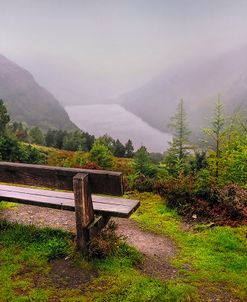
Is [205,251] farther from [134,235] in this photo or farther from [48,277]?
[48,277]

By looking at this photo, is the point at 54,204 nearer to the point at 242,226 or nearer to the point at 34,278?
the point at 34,278

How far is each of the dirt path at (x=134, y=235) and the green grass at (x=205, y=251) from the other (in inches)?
8.4

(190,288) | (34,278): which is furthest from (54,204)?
(190,288)

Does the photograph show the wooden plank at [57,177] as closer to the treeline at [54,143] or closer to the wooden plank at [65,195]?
the wooden plank at [65,195]

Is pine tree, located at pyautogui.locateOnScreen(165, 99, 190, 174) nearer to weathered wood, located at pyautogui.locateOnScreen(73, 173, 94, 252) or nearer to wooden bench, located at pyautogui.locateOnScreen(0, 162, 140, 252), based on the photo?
wooden bench, located at pyautogui.locateOnScreen(0, 162, 140, 252)

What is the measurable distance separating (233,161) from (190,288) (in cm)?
1082

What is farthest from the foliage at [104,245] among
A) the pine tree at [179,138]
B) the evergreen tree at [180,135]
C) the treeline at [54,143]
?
the evergreen tree at [180,135]

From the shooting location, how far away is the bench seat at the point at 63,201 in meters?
6.22

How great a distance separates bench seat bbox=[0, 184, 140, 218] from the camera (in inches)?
245

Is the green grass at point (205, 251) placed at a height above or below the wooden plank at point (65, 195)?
below

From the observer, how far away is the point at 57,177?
5941 mm

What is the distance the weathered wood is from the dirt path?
0.86 meters

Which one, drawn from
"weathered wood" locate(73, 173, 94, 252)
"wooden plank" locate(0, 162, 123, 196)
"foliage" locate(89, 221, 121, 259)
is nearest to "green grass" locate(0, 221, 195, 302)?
"foliage" locate(89, 221, 121, 259)

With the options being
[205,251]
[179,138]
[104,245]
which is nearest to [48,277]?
[104,245]
